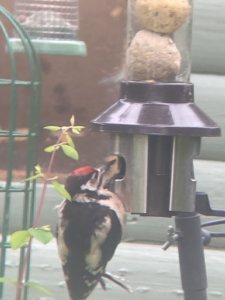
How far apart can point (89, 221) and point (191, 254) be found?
0.27 meters

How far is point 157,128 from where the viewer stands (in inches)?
82.9

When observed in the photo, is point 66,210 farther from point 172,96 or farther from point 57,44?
point 57,44

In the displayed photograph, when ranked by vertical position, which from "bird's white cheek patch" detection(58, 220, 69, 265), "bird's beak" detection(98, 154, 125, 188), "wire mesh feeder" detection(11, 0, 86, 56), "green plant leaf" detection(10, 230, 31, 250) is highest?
"wire mesh feeder" detection(11, 0, 86, 56)

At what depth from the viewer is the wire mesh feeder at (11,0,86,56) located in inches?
140

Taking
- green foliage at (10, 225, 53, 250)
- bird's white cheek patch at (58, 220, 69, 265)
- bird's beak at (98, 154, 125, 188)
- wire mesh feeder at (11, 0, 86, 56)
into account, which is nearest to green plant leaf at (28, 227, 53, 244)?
green foliage at (10, 225, 53, 250)

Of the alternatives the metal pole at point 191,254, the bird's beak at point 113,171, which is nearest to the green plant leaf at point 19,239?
the bird's beak at point 113,171

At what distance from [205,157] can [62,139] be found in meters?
2.28

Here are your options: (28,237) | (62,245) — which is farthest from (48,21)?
(62,245)

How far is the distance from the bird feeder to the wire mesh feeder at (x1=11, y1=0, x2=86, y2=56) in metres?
1.08

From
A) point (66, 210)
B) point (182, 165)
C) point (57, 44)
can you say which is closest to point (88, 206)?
point (66, 210)

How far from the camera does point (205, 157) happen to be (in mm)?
4773

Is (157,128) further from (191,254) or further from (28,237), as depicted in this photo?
(28,237)

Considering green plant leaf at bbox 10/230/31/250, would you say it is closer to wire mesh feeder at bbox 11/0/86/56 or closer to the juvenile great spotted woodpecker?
the juvenile great spotted woodpecker

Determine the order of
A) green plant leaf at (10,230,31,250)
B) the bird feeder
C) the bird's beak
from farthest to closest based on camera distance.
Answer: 1. green plant leaf at (10,230,31,250)
2. the bird's beak
3. the bird feeder
